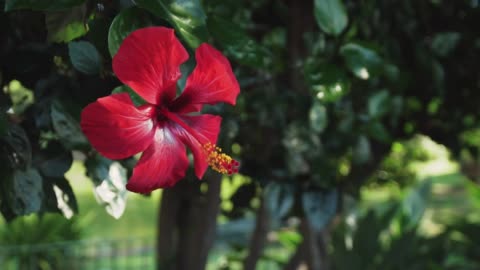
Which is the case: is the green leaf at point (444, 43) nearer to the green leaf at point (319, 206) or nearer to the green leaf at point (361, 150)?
the green leaf at point (361, 150)

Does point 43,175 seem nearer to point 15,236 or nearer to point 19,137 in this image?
point 19,137

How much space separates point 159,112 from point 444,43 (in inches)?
44.3

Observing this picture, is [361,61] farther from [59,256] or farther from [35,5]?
[59,256]

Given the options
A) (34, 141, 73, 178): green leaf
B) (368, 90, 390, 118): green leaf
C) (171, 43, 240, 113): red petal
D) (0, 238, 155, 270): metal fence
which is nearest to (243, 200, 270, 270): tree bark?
(368, 90, 390, 118): green leaf

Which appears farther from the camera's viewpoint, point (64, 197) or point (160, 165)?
point (64, 197)

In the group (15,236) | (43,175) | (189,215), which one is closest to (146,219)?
(15,236)

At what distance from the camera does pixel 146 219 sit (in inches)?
404

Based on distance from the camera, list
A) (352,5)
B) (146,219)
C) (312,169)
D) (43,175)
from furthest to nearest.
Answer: (146,219)
(312,169)
(352,5)
(43,175)

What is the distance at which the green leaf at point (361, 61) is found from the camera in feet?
3.61

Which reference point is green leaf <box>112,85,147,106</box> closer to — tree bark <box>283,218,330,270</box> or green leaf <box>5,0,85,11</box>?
green leaf <box>5,0,85,11</box>

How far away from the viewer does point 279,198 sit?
1599mm

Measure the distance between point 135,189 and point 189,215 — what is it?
1320 millimetres

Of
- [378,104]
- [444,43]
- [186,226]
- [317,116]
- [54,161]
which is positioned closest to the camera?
[54,161]

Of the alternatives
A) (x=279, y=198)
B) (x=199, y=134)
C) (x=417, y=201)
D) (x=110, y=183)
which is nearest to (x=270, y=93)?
(x=279, y=198)
